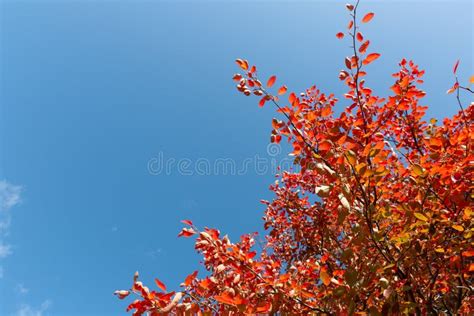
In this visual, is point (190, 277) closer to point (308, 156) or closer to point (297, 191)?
point (308, 156)

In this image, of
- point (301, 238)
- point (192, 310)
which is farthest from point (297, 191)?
point (192, 310)

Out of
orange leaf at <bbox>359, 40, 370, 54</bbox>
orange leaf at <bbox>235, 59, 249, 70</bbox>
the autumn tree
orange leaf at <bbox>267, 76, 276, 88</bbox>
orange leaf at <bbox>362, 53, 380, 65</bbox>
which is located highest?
orange leaf at <bbox>235, 59, 249, 70</bbox>

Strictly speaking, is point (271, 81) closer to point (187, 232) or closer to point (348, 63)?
point (348, 63)

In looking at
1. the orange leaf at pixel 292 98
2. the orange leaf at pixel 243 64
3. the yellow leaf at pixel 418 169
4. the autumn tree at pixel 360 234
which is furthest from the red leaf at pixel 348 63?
the yellow leaf at pixel 418 169

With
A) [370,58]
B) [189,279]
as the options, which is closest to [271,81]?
[370,58]

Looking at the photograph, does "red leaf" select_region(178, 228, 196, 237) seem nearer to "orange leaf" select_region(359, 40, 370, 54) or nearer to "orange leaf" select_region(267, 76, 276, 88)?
"orange leaf" select_region(267, 76, 276, 88)

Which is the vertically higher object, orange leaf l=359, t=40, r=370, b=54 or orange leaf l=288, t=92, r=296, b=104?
orange leaf l=359, t=40, r=370, b=54

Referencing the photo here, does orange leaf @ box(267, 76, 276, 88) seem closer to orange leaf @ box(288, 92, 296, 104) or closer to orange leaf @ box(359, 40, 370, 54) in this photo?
orange leaf @ box(288, 92, 296, 104)

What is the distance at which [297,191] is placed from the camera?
567 centimetres

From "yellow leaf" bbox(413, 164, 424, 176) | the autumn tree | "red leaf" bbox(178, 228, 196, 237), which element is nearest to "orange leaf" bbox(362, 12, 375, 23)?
the autumn tree

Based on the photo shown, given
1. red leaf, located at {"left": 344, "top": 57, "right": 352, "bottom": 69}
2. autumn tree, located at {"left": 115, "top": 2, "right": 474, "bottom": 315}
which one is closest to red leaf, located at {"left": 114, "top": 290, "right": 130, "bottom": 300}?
autumn tree, located at {"left": 115, "top": 2, "right": 474, "bottom": 315}

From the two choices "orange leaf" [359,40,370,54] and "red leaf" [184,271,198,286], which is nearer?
"red leaf" [184,271,198,286]

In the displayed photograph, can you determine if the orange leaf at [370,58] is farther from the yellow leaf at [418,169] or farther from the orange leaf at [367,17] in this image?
the yellow leaf at [418,169]

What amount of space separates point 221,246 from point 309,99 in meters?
2.91
